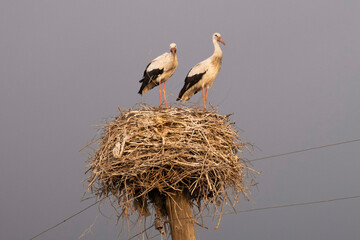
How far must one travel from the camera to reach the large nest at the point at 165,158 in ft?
19.5

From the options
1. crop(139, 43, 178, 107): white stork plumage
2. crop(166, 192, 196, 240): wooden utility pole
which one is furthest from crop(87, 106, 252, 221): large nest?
crop(139, 43, 178, 107): white stork plumage

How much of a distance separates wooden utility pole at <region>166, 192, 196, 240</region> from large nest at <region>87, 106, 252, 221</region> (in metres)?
0.10

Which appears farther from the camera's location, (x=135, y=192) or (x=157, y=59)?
(x=157, y=59)

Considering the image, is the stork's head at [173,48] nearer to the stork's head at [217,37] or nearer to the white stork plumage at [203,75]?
the white stork plumage at [203,75]

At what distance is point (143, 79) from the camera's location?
29.3 ft

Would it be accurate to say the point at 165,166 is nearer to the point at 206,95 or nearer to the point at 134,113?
the point at 134,113

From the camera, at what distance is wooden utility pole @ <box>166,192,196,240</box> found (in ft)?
20.1

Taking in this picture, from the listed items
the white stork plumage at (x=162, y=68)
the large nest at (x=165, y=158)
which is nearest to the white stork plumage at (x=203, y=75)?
the white stork plumage at (x=162, y=68)

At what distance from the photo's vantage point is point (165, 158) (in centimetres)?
591

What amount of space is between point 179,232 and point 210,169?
0.80 m

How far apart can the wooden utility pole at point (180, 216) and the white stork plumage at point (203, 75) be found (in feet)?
8.87

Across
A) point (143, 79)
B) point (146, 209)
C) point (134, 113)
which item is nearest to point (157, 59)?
point (143, 79)

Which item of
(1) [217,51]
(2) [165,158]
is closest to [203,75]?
(1) [217,51]

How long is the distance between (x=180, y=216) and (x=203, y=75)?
9.99ft
